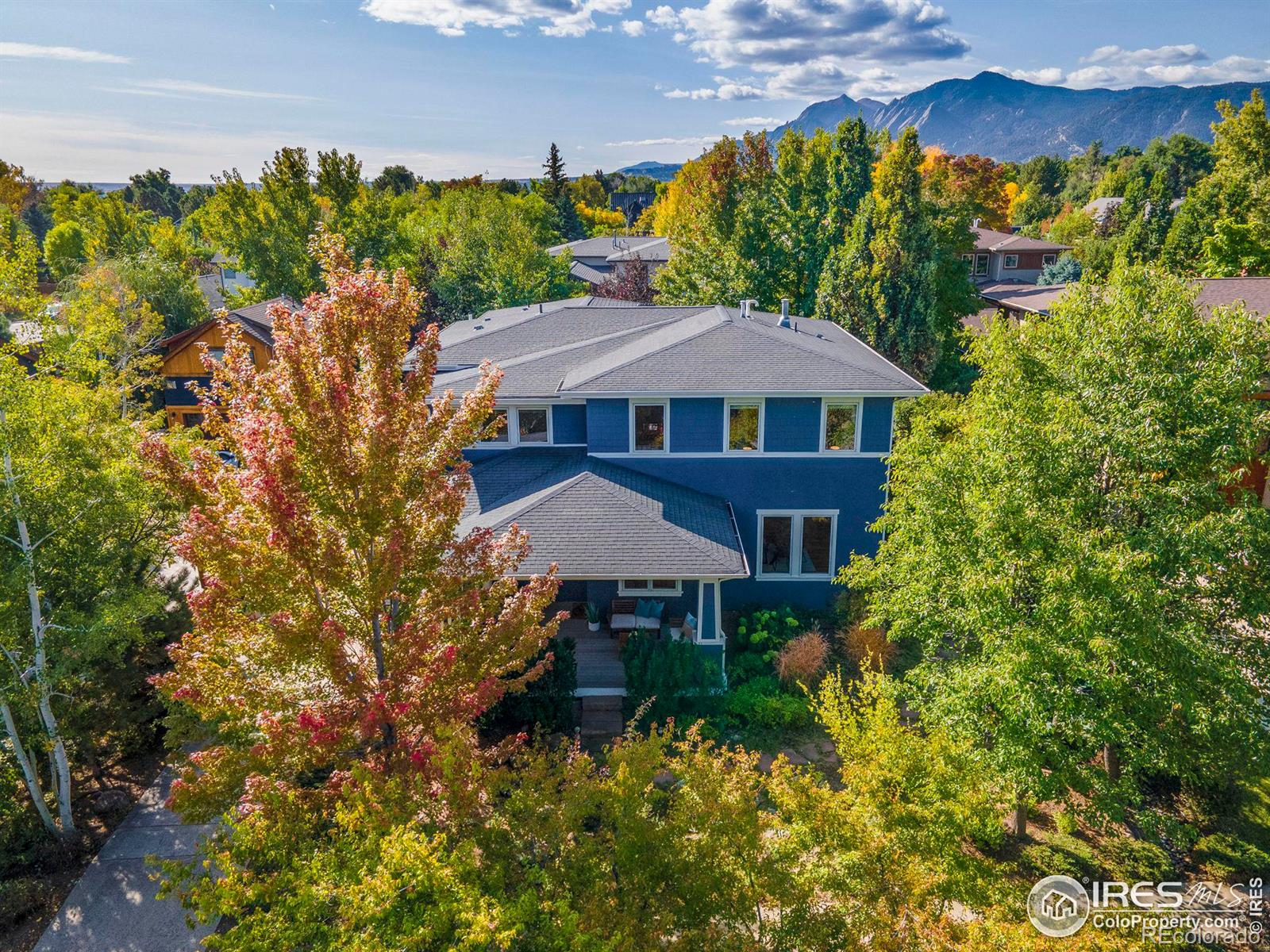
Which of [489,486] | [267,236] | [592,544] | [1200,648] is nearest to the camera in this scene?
[1200,648]

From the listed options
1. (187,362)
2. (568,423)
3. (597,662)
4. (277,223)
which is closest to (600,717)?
(597,662)

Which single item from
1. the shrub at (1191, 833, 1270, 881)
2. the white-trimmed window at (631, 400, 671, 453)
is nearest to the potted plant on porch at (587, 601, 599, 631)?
the white-trimmed window at (631, 400, 671, 453)

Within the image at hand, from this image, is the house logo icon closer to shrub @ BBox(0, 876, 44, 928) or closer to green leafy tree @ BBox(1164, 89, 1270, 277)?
shrub @ BBox(0, 876, 44, 928)

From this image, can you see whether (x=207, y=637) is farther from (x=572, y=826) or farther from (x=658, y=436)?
(x=658, y=436)

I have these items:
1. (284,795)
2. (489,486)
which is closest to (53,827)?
(284,795)

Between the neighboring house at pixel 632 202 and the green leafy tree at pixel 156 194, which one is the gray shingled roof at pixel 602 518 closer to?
the neighboring house at pixel 632 202
